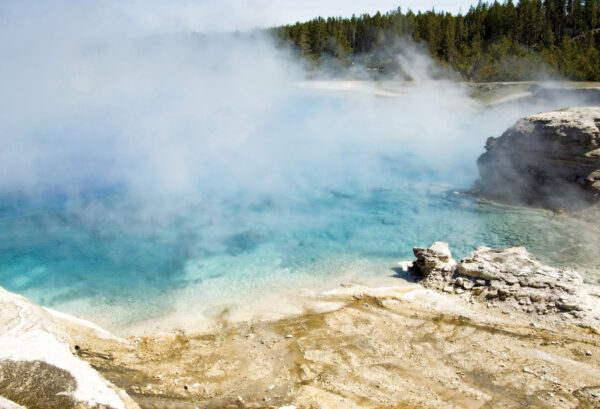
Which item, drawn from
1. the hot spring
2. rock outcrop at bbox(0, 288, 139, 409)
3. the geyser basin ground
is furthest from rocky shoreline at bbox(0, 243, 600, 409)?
the hot spring

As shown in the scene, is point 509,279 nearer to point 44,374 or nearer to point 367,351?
point 367,351

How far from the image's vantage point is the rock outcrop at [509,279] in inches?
227

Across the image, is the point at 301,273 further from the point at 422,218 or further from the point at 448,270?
the point at 422,218

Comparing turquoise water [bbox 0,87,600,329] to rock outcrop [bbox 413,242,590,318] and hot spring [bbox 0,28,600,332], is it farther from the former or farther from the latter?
rock outcrop [bbox 413,242,590,318]

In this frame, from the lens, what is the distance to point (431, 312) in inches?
229

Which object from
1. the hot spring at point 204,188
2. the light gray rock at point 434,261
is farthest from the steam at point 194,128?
the light gray rock at point 434,261

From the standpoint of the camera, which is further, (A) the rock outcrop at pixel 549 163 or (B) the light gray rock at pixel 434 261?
(A) the rock outcrop at pixel 549 163

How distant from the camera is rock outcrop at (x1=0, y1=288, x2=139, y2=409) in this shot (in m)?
2.63

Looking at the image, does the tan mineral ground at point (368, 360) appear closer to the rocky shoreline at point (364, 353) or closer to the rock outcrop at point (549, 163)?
the rocky shoreline at point (364, 353)

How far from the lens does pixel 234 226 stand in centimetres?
920

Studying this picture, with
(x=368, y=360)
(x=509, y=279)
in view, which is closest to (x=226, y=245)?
(x=368, y=360)

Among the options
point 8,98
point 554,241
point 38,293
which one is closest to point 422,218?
point 554,241

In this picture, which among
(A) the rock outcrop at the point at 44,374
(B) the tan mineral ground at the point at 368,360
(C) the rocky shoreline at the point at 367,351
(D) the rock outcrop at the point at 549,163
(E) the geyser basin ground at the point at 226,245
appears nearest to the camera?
(A) the rock outcrop at the point at 44,374

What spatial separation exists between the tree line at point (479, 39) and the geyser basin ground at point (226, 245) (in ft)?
67.6
